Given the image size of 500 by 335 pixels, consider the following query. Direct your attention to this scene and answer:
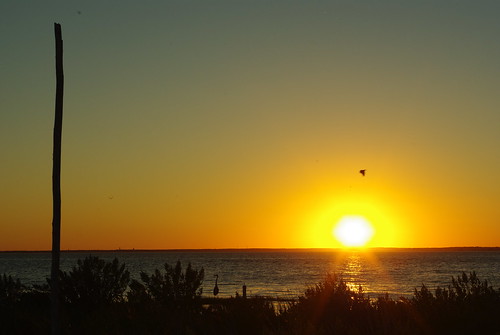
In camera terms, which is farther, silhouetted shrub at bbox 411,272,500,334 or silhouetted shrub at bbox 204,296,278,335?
silhouetted shrub at bbox 411,272,500,334

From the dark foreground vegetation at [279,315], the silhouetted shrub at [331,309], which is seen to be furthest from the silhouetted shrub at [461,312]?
the silhouetted shrub at [331,309]

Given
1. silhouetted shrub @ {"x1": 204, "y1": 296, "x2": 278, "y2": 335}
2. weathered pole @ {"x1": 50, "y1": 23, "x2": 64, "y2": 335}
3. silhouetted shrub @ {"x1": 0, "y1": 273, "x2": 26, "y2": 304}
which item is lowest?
silhouetted shrub @ {"x1": 204, "y1": 296, "x2": 278, "y2": 335}

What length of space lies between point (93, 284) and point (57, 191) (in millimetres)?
9622

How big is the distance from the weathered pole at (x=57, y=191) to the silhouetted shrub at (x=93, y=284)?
826 cm

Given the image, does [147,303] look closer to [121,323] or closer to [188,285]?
[121,323]

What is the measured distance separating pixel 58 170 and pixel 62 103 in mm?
1280

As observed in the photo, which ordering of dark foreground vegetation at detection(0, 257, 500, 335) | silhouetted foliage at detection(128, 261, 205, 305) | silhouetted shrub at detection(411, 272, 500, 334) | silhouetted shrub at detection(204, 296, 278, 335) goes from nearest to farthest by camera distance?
1. dark foreground vegetation at detection(0, 257, 500, 335)
2. silhouetted shrub at detection(204, 296, 278, 335)
3. silhouetted shrub at detection(411, 272, 500, 334)
4. silhouetted foliage at detection(128, 261, 205, 305)

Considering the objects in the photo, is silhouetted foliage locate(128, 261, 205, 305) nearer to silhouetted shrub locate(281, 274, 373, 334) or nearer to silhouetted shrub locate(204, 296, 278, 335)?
silhouetted shrub locate(204, 296, 278, 335)

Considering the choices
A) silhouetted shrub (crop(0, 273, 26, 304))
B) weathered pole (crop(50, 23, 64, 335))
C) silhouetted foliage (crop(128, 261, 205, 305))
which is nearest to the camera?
weathered pole (crop(50, 23, 64, 335))

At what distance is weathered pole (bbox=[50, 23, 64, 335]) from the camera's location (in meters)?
12.9

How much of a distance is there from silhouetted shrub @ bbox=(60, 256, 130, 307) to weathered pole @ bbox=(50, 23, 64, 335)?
8.26 meters

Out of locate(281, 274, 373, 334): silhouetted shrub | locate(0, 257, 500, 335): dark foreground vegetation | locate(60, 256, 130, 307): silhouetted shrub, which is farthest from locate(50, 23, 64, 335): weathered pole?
locate(60, 256, 130, 307): silhouetted shrub

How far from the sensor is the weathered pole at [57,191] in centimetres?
1285

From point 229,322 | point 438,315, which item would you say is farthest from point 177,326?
point 438,315
